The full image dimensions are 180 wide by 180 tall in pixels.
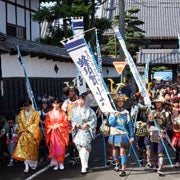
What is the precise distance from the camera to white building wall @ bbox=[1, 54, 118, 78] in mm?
12328

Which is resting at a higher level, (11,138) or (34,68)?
(34,68)

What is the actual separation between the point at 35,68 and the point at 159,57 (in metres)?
9.53

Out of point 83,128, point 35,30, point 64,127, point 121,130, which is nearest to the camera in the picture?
point 121,130

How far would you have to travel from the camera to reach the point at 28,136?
8.59 m

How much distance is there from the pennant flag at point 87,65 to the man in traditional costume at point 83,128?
1.02ft

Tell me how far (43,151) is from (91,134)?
1.80 metres

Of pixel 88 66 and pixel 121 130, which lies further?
pixel 88 66

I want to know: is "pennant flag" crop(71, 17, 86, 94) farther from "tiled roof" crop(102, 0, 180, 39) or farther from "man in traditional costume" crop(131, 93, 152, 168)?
"tiled roof" crop(102, 0, 180, 39)

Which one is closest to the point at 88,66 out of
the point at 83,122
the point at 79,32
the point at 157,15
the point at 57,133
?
the point at 83,122

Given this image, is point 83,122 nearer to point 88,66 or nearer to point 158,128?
point 88,66

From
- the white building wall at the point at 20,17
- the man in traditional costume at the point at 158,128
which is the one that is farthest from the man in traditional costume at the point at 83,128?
the white building wall at the point at 20,17

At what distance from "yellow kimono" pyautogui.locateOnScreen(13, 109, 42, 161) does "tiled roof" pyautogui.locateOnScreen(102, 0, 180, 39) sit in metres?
27.4

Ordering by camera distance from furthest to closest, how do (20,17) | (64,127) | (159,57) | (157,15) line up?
1. (157,15)
2. (159,57)
3. (20,17)
4. (64,127)

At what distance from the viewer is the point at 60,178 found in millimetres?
7945
